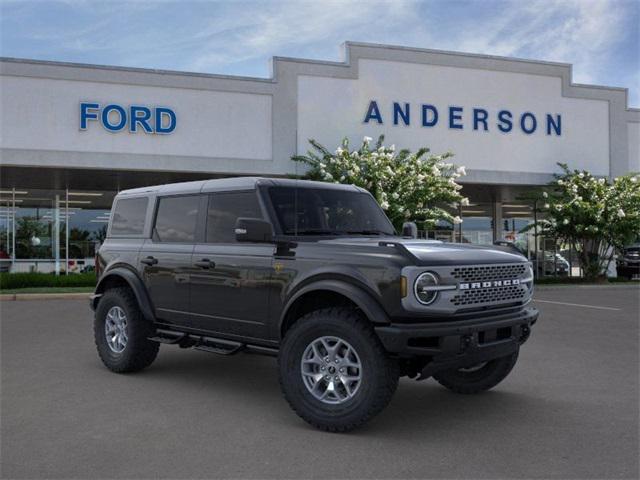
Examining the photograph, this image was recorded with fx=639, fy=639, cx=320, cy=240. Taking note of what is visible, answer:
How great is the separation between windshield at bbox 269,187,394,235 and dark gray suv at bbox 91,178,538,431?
13 millimetres

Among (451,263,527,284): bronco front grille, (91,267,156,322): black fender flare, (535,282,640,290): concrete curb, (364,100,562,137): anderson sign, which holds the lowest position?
(535,282,640,290): concrete curb

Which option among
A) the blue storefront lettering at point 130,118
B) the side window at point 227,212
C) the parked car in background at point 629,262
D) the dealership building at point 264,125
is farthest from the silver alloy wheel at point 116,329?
the parked car in background at point 629,262

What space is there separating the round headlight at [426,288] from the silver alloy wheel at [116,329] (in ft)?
12.5

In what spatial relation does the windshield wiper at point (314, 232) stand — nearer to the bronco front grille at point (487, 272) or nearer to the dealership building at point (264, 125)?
the bronco front grille at point (487, 272)

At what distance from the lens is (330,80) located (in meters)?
22.2

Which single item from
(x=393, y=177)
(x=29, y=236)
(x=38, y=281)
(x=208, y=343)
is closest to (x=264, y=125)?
(x=393, y=177)

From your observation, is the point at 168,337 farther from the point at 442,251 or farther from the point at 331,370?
the point at 442,251

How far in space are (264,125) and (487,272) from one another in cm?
1684

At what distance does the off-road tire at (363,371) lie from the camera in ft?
15.8

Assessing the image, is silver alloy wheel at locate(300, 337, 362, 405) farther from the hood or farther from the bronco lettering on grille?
the bronco lettering on grille

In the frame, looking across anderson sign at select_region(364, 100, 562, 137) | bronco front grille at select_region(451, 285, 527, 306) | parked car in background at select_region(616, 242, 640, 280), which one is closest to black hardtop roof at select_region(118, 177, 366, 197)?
bronco front grille at select_region(451, 285, 527, 306)

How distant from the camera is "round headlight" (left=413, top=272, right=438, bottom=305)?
4805mm

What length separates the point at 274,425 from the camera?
518 cm

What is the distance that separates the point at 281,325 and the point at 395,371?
3.68 ft
